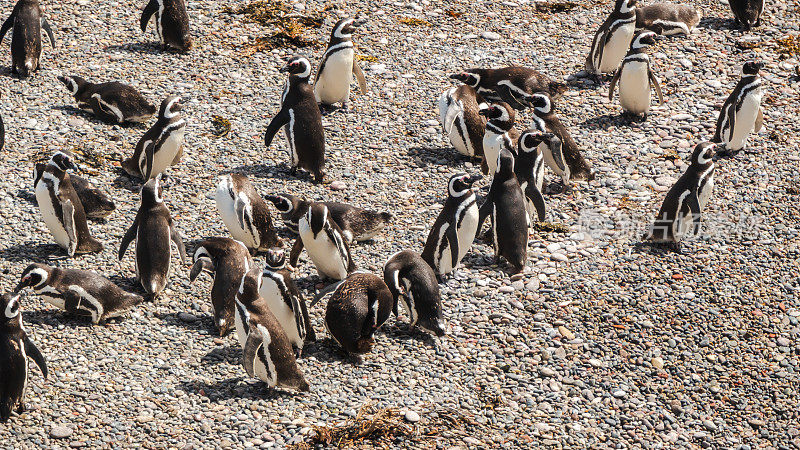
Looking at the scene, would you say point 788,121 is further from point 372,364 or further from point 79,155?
point 79,155

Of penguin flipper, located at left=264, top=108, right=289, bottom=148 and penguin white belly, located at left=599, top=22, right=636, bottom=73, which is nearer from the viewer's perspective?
penguin flipper, located at left=264, top=108, right=289, bottom=148

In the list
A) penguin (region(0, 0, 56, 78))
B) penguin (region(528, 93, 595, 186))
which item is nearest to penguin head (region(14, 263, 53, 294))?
penguin (region(0, 0, 56, 78))

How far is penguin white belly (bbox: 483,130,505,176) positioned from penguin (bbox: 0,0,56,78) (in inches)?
200

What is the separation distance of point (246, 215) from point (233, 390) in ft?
6.91

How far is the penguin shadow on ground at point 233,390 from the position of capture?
7539 millimetres

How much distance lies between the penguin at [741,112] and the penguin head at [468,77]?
104 inches

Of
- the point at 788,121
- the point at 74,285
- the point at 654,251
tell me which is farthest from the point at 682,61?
the point at 74,285

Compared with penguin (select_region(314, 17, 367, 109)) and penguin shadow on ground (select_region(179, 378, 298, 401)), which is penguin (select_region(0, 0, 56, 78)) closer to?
penguin (select_region(314, 17, 367, 109))

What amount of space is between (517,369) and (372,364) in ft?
3.58

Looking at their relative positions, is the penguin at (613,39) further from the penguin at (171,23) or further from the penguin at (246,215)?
the penguin at (246,215)

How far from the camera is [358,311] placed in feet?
26.1

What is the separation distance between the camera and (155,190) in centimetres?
888

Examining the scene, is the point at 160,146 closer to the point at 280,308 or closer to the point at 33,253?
the point at 33,253

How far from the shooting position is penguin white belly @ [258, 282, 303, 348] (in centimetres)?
805
